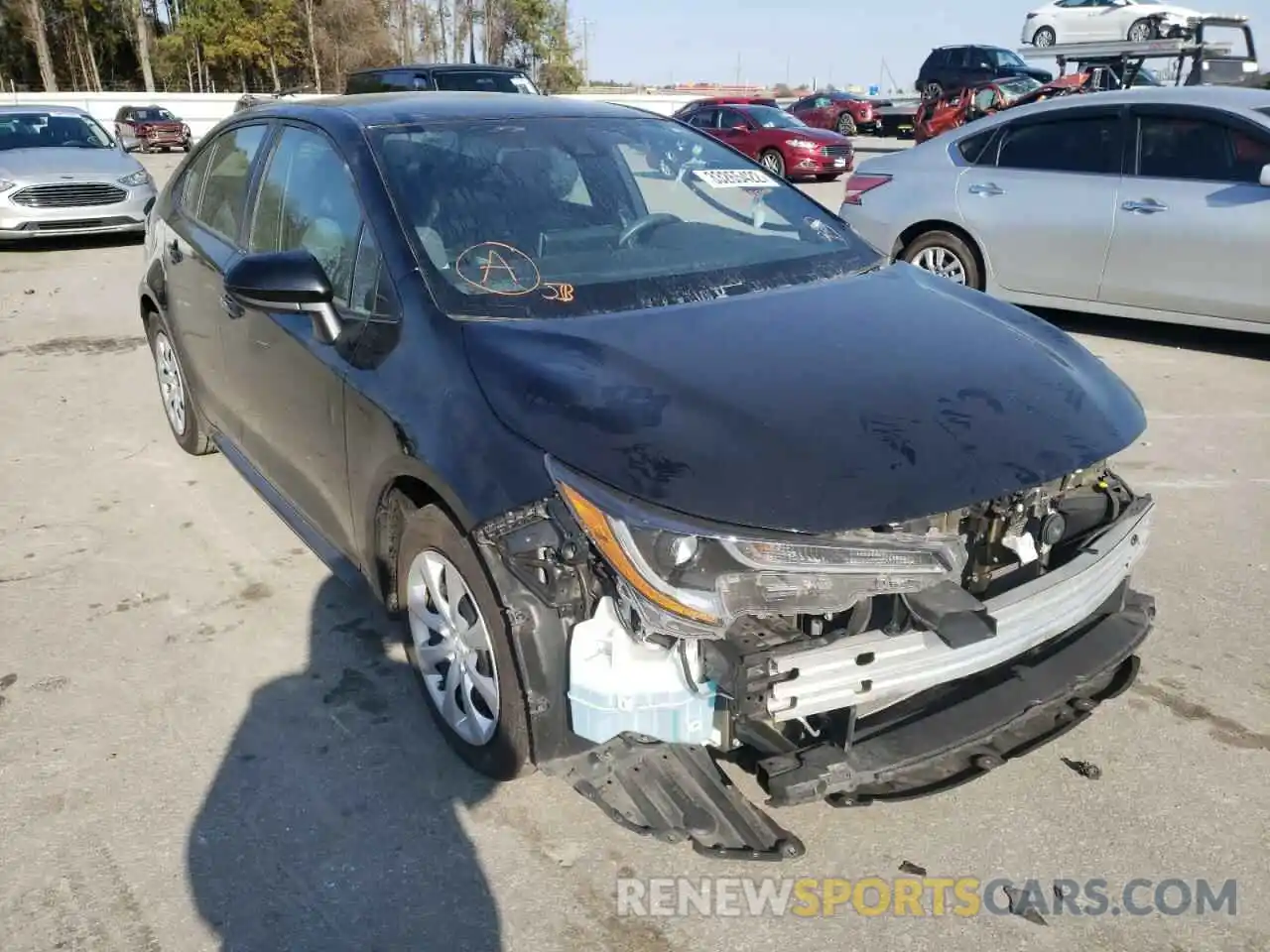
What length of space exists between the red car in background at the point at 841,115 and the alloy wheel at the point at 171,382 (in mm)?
27431

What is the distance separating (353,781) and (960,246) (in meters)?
6.10

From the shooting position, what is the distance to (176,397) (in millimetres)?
5133

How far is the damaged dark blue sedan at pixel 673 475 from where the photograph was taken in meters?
2.18

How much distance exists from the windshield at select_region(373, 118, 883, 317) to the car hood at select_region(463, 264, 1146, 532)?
169 mm

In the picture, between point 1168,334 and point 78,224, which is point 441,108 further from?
point 78,224

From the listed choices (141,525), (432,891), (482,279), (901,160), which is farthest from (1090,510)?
(901,160)

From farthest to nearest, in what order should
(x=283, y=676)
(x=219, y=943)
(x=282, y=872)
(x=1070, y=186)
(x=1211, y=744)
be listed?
1. (x=1070, y=186)
2. (x=283, y=676)
3. (x=1211, y=744)
4. (x=282, y=872)
5. (x=219, y=943)

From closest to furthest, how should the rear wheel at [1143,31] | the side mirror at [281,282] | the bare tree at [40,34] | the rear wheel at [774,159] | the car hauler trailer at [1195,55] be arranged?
the side mirror at [281,282] → the car hauler trailer at [1195,55] → the rear wheel at [774,159] → the rear wheel at [1143,31] → the bare tree at [40,34]

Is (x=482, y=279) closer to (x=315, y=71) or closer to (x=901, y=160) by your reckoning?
(x=901, y=160)

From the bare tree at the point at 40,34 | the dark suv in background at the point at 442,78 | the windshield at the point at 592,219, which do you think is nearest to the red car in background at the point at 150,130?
the bare tree at the point at 40,34

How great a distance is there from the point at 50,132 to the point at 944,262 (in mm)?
10642

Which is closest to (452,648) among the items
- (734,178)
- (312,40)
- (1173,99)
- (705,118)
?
(734,178)

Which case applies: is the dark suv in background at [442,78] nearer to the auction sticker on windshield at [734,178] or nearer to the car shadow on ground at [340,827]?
the auction sticker on windshield at [734,178]

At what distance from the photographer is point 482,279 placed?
9.45ft
